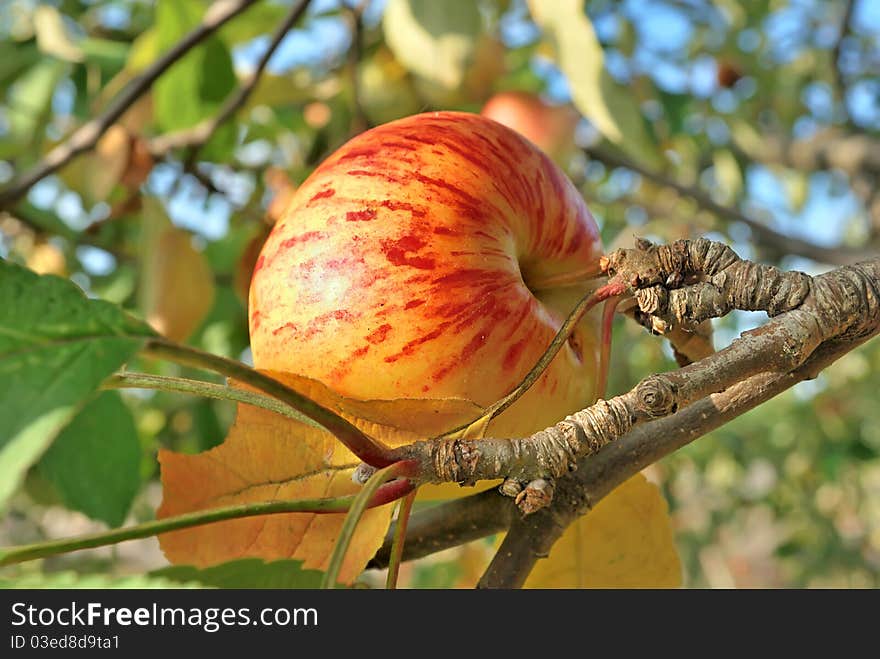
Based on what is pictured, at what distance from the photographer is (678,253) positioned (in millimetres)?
473

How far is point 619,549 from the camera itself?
0.60m

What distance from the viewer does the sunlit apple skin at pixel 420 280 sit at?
1.51 feet

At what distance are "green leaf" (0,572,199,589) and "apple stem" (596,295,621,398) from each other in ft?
0.85

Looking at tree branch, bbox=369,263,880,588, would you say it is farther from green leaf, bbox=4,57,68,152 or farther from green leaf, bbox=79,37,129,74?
green leaf, bbox=4,57,68,152

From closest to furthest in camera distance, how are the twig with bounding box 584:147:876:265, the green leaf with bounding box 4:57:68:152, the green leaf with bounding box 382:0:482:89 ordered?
the green leaf with bounding box 382:0:482:89 < the twig with bounding box 584:147:876:265 < the green leaf with bounding box 4:57:68:152

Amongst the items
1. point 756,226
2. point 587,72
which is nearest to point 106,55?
point 587,72

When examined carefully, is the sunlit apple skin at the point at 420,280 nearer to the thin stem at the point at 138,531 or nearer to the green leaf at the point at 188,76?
the thin stem at the point at 138,531

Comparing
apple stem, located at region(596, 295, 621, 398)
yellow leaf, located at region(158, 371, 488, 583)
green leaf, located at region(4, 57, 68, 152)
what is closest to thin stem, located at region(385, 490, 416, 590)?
yellow leaf, located at region(158, 371, 488, 583)

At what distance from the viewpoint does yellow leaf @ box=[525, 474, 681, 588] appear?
60 cm

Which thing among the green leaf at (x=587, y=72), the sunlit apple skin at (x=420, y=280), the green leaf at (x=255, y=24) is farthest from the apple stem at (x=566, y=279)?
the green leaf at (x=255, y=24)

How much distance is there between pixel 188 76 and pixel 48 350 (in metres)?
1.02

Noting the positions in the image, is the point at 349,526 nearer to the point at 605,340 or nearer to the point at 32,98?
the point at 605,340
